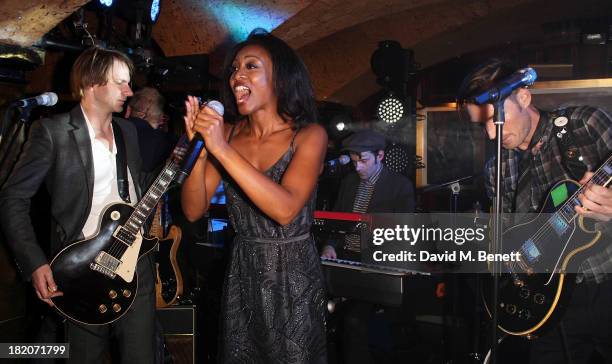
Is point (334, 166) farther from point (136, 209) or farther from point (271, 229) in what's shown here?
point (271, 229)

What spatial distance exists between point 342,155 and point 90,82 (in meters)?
2.76

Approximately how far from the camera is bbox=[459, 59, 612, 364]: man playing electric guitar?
2.46 m

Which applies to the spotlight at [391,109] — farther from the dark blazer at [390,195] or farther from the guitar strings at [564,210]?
the guitar strings at [564,210]

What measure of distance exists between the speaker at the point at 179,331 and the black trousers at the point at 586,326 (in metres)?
2.18

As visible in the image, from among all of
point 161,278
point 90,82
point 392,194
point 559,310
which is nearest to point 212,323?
point 161,278

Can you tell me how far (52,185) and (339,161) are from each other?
9.52 ft

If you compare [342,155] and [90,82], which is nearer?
[90,82]

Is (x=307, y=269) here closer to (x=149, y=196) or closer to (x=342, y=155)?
(x=149, y=196)

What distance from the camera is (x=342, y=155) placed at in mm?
4891

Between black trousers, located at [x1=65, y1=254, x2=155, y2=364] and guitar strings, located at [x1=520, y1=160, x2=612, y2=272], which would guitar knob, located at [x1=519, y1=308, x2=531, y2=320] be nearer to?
guitar strings, located at [x1=520, y1=160, x2=612, y2=272]

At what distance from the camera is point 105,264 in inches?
91.5

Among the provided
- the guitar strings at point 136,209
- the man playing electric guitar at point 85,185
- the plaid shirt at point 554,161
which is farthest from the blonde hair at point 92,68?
the plaid shirt at point 554,161

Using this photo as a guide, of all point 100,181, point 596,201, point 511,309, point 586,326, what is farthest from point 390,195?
point 100,181

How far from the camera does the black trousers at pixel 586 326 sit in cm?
262
